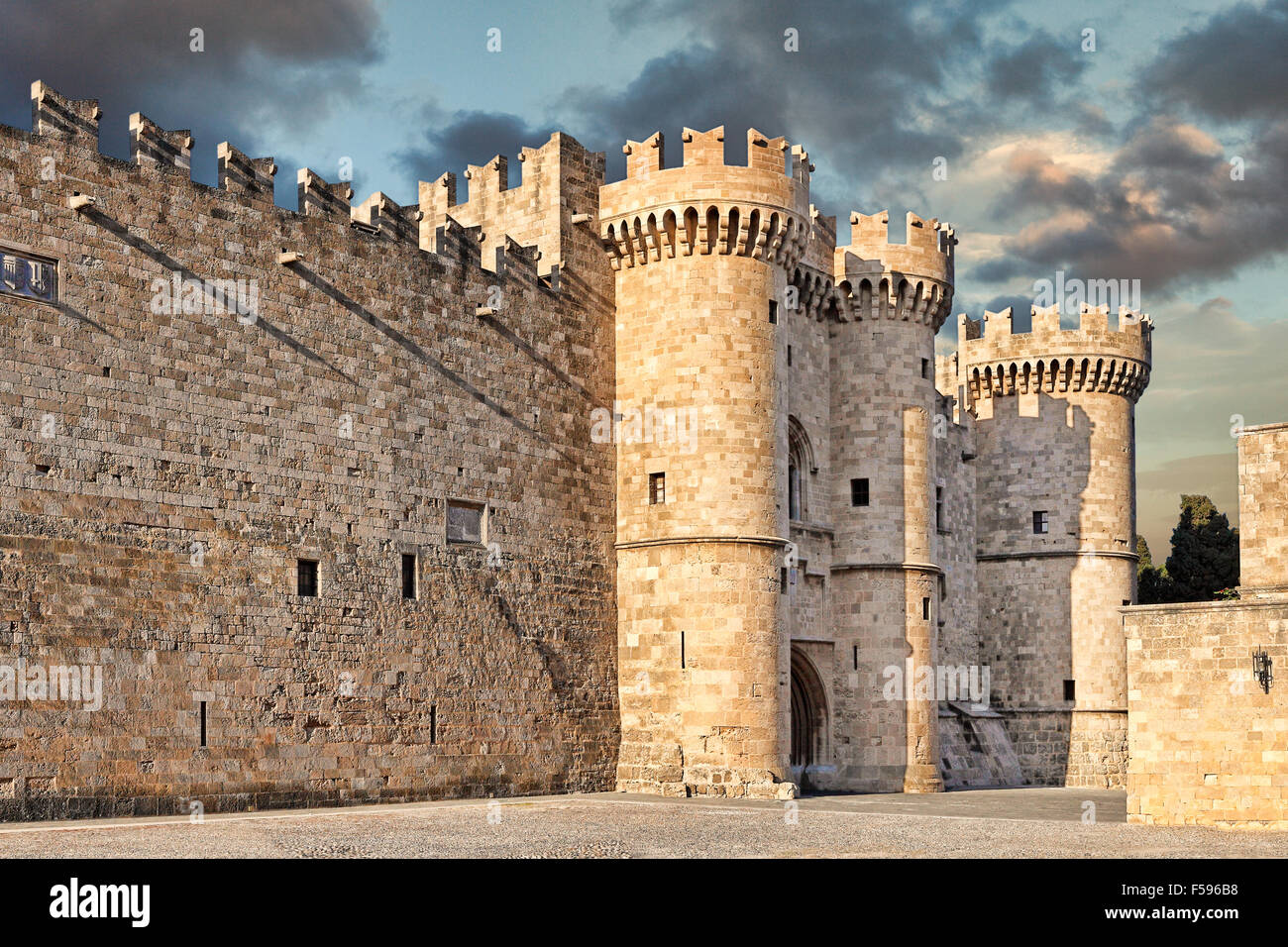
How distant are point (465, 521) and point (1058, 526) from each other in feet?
58.7

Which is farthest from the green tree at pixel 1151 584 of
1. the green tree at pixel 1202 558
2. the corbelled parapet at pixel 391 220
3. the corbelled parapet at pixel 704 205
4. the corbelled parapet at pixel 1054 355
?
the corbelled parapet at pixel 391 220

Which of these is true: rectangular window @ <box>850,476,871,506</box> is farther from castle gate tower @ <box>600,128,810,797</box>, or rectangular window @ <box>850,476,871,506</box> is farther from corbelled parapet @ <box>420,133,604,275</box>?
corbelled parapet @ <box>420,133,604,275</box>

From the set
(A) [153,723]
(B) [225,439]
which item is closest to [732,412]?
(B) [225,439]

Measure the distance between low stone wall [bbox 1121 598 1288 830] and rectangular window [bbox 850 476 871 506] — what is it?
987 centimetres

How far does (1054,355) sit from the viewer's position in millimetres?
38062

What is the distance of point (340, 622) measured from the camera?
22547mm

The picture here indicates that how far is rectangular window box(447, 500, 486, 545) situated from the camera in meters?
24.5

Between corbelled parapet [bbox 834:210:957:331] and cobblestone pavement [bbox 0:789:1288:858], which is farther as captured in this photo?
corbelled parapet [bbox 834:210:957:331]

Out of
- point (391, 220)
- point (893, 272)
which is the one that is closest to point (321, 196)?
point (391, 220)

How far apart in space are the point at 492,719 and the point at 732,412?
641cm

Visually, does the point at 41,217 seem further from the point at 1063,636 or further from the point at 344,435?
the point at 1063,636

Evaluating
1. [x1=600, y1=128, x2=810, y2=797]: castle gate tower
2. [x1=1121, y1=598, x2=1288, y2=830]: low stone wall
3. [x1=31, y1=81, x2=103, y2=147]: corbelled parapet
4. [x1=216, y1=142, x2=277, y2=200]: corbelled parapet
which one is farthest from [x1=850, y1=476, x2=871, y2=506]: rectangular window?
[x1=31, y1=81, x2=103, y2=147]: corbelled parapet

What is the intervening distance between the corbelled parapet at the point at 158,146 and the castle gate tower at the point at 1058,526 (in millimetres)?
22208

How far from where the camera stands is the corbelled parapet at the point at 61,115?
783 inches
